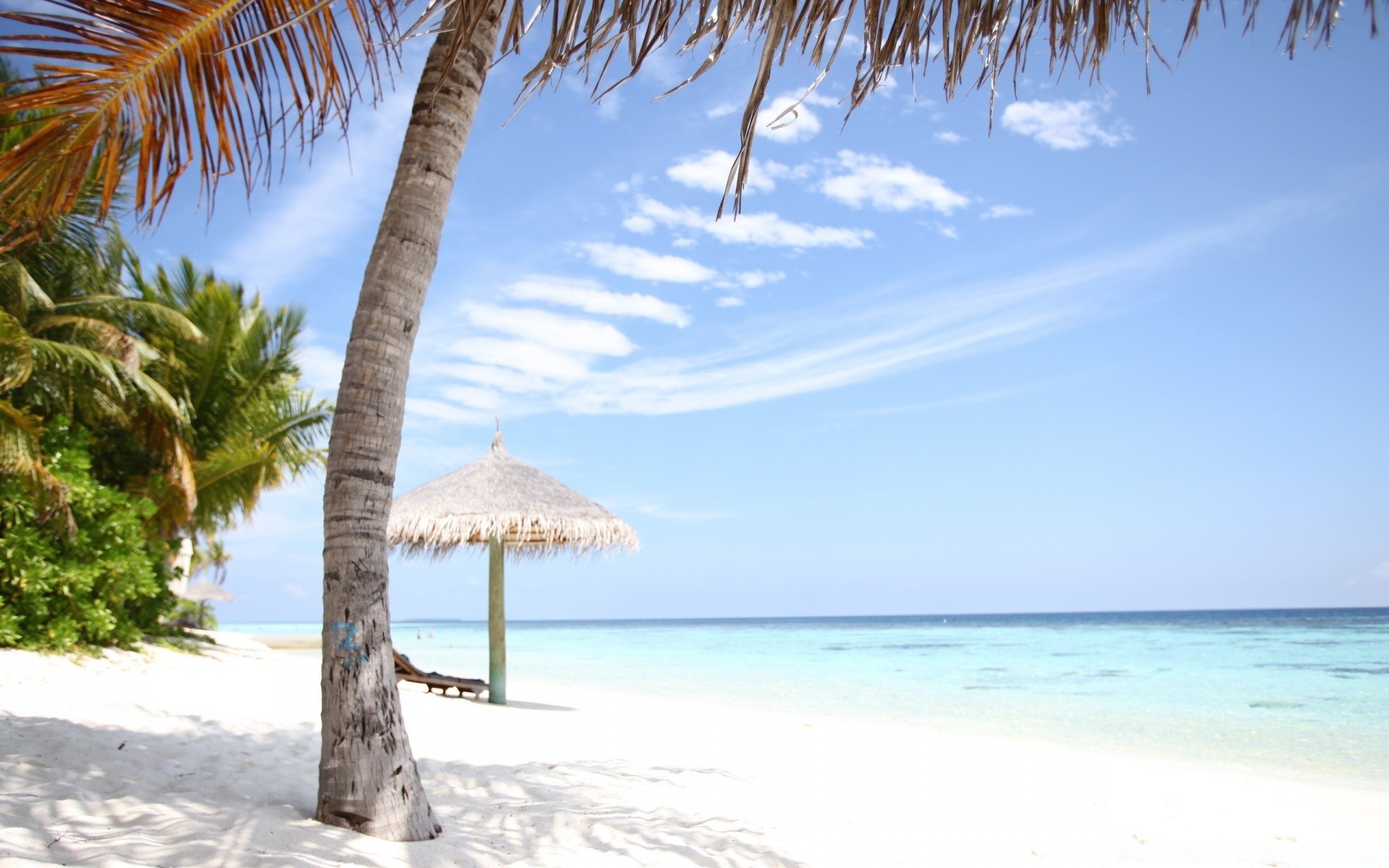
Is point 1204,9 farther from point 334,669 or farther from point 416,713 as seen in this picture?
point 416,713

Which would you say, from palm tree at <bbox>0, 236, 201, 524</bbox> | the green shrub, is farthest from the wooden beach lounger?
palm tree at <bbox>0, 236, 201, 524</bbox>

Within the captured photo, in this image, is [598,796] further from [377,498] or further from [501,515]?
[501,515]

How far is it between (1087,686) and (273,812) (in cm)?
1320

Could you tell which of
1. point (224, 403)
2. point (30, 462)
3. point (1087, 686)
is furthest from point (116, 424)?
point (1087, 686)

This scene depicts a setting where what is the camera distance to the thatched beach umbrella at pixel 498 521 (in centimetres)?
793

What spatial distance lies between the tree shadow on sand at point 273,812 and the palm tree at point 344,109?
248mm

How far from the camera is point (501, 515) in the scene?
7953mm

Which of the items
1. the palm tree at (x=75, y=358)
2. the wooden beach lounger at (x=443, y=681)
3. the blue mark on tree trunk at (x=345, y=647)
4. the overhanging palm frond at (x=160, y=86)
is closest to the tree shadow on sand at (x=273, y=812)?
the blue mark on tree trunk at (x=345, y=647)

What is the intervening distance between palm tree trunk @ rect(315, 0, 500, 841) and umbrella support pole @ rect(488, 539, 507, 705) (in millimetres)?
5468

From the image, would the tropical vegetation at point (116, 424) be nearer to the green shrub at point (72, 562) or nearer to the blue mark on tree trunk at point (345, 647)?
the green shrub at point (72, 562)

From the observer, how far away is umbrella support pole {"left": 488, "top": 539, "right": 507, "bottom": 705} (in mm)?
8359

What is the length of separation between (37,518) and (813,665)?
14997mm

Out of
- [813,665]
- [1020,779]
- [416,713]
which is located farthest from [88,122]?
[813,665]

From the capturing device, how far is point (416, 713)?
6465 millimetres
